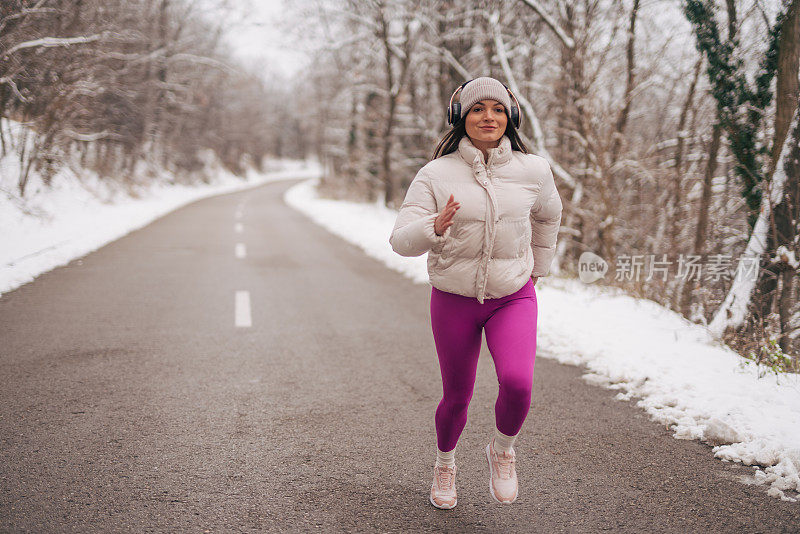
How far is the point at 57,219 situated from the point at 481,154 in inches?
552

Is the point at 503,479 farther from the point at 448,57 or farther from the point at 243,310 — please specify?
the point at 448,57

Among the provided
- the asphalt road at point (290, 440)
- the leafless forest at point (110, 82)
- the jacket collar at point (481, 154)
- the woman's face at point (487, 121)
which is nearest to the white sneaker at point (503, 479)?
the asphalt road at point (290, 440)

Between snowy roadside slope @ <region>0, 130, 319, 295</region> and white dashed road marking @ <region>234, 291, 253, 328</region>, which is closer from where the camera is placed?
white dashed road marking @ <region>234, 291, 253, 328</region>

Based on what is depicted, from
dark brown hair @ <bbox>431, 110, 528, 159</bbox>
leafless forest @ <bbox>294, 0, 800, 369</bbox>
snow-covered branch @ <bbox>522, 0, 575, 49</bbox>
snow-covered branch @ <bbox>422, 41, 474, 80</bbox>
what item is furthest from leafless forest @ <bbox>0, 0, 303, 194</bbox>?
dark brown hair @ <bbox>431, 110, 528, 159</bbox>

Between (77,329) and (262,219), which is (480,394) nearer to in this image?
(77,329)

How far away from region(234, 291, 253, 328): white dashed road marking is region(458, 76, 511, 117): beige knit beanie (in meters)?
4.16

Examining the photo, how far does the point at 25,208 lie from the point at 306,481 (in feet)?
41.4

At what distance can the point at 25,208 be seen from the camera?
12.2m

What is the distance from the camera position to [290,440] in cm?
322

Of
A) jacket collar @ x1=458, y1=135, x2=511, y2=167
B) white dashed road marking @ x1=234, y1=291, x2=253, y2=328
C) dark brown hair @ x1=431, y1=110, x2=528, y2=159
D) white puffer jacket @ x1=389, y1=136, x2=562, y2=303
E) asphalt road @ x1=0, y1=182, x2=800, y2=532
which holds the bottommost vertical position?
white dashed road marking @ x1=234, y1=291, x2=253, y2=328

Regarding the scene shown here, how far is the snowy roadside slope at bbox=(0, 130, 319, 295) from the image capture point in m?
8.70

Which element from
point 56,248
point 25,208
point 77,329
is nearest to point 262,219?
point 25,208

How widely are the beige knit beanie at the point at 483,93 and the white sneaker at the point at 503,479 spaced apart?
1589 mm

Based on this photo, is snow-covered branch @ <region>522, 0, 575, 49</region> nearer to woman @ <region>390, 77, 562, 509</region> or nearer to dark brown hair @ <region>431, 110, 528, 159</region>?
dark brown hair @ <region>431, 110, 528, 159</region>
